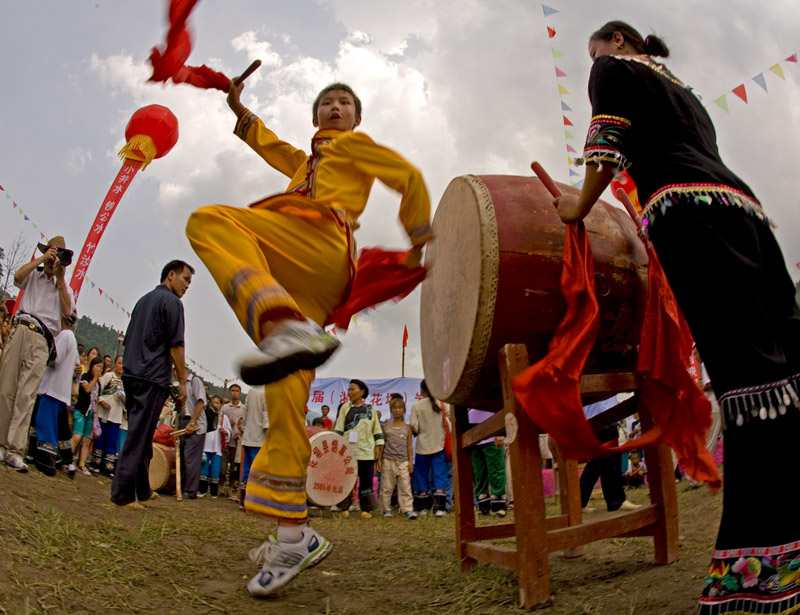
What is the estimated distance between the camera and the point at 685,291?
165 centimetres

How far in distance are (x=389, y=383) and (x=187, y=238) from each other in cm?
1202

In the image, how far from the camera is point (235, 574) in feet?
9.30

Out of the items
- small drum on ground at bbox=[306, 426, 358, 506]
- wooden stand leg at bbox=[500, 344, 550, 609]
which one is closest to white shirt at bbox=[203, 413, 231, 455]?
small drum on ground at bbox=[306, 426, 358, 506]

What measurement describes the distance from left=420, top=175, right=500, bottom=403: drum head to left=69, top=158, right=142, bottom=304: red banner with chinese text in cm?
974

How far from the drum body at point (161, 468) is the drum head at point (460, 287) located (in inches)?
216

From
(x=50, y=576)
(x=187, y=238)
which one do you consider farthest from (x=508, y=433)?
(x=50, y=576)

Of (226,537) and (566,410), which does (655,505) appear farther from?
(226,537)

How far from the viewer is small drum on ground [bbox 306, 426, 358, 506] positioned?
6.61m

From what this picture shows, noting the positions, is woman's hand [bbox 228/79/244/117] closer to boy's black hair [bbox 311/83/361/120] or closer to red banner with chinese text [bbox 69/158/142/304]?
boy's black hair [bbox 311/83/361/120]

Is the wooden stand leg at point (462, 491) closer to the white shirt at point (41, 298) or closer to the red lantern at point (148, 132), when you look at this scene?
the white shirt at point (41, 298)

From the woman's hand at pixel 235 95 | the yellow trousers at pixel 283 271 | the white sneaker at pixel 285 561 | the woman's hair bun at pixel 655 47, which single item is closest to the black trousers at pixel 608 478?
the white sneaker at pixel 285 561

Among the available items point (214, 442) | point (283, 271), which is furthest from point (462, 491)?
point (214, 442)

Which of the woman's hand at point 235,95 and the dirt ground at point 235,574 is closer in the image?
the dirt ground at point 235,574

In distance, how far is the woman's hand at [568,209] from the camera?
6.86ft
